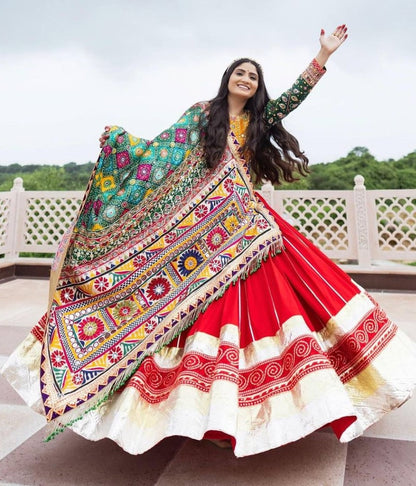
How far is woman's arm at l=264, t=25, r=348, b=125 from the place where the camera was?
1.31m

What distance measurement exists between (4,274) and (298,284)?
406 centimetres

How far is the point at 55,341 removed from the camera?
43.2 inches

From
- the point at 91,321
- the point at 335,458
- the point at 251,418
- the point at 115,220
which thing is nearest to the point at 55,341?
the point at 91,321

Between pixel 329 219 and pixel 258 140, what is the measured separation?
9.85 feet

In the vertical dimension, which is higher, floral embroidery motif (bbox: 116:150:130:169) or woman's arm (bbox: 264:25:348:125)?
woman's arm (bbox: 264:25:348:125)

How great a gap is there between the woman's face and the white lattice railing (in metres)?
2.88

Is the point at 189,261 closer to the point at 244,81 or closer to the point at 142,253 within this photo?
the point at 142,253

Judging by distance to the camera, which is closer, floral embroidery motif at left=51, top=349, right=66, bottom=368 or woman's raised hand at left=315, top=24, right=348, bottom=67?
floral embroidery motif at left=51, top=349, right=66, bottom=368

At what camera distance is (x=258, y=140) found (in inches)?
56.4

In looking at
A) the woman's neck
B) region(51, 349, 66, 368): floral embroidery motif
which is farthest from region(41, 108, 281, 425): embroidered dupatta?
the woman's neck

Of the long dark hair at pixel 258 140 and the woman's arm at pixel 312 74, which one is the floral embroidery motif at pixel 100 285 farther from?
the woman's arm at pixel 312 74

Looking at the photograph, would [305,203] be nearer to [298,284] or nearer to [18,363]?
[298,284]

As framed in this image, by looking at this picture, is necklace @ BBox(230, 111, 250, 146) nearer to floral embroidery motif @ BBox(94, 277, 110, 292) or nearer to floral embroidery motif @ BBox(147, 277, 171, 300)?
floral embroidery motif @ BBox(147, 277, 171, 300)

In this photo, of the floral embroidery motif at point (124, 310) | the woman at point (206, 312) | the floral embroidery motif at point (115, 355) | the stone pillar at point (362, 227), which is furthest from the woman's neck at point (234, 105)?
the stone pillar at point (362, 227)
